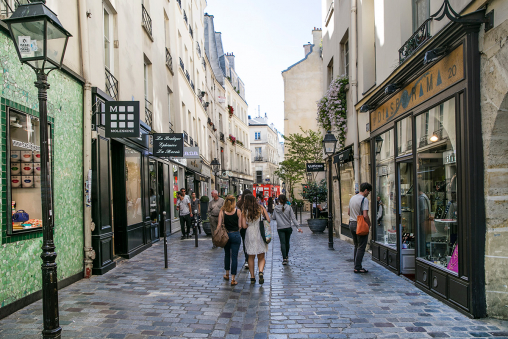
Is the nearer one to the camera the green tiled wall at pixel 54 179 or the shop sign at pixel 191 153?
the green tiled wall at pixel 54 179

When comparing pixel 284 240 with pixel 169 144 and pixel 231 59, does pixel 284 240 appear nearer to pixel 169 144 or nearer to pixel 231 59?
pixel 169 144

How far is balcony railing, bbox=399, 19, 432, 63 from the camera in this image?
6.36 metres

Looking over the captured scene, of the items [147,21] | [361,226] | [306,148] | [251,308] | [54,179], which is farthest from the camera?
[306,148]

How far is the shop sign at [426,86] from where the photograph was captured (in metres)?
5.19

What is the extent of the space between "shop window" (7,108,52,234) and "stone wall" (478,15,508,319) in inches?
230

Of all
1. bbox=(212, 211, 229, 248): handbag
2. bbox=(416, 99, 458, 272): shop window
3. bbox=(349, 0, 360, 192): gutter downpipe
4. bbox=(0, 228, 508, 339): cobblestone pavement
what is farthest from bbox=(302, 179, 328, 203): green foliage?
bbox=(212, 211, 229, 248): handbag

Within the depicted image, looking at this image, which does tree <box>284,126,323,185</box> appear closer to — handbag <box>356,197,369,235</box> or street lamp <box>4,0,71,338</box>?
handbag <box>356,197,369,235</box>

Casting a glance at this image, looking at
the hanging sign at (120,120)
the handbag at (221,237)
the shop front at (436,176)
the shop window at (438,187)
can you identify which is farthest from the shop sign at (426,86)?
the hanging sign at (120,120)

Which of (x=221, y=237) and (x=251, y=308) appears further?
(x=221, y=237)

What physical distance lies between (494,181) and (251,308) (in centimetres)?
336

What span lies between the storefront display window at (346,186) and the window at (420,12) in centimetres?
566

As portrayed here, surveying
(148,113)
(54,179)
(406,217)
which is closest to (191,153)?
(148,113)

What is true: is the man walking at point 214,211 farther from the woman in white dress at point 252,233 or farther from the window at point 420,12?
the window at point 420,12

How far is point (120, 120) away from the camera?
813 centimetres
